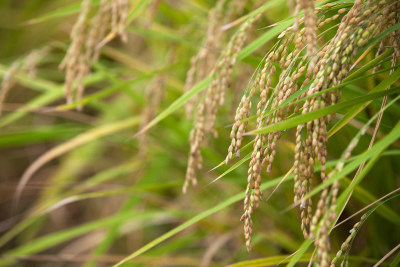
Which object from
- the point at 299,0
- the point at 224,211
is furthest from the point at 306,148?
the point at 224,211

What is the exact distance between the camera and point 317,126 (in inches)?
27.5

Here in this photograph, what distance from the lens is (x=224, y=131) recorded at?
179cm

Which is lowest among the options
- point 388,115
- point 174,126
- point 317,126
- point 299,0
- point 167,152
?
point 167,152

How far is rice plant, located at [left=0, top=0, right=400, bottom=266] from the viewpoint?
740 mm

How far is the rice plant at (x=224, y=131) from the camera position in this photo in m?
0.74

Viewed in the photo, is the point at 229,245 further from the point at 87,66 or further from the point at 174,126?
the point at 87,66

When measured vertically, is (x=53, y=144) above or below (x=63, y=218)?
above

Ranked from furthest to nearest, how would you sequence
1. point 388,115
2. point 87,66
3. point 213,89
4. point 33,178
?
point 33,178, point 87,66, point 388,115, point 213,89

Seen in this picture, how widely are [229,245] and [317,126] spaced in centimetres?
142

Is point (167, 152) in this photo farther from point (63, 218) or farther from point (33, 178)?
point (33, 178)

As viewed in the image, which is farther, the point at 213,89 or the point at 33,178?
the point at 33,178

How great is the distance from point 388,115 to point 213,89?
Answer: 49 centimetres

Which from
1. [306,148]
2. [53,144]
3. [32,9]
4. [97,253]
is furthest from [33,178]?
[306,148]

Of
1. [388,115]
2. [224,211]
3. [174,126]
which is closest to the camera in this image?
[388,115]
